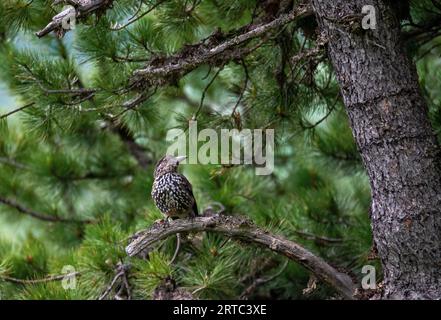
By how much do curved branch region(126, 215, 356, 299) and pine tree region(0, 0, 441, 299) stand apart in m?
0.07

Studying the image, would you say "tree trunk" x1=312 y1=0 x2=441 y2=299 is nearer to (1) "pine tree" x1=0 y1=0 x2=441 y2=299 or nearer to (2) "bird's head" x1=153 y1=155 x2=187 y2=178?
(1) "pine tree" x1=0 y1=0 x2=441 y2=299

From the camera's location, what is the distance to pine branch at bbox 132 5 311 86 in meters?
3.37

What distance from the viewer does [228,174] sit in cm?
472

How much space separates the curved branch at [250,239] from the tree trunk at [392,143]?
0.25m

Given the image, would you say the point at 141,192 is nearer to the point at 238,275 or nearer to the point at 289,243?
the point at 238,275

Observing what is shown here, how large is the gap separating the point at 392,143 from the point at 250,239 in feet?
2.40

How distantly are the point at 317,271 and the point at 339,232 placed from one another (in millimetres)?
1357

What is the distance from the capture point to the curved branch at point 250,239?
3.34 m

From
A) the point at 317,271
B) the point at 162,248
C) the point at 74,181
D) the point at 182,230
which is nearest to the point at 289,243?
the point at 317,271

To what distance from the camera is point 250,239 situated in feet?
11.1

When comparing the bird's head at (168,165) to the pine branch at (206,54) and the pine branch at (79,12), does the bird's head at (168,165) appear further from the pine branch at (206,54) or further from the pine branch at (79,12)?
the pine branch at (79,12)

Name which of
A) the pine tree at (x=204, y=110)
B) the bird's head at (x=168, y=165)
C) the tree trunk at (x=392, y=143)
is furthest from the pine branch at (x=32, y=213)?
the tree trunk at (x=392, y=143)

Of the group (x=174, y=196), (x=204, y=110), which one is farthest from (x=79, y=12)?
(x=204, y=110)

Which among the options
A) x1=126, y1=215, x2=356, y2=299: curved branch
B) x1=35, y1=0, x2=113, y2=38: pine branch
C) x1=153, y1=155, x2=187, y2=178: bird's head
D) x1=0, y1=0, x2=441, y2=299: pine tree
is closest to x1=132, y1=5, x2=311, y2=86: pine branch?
x1=0, y1=0, x2=441, y2=299: pine tree
